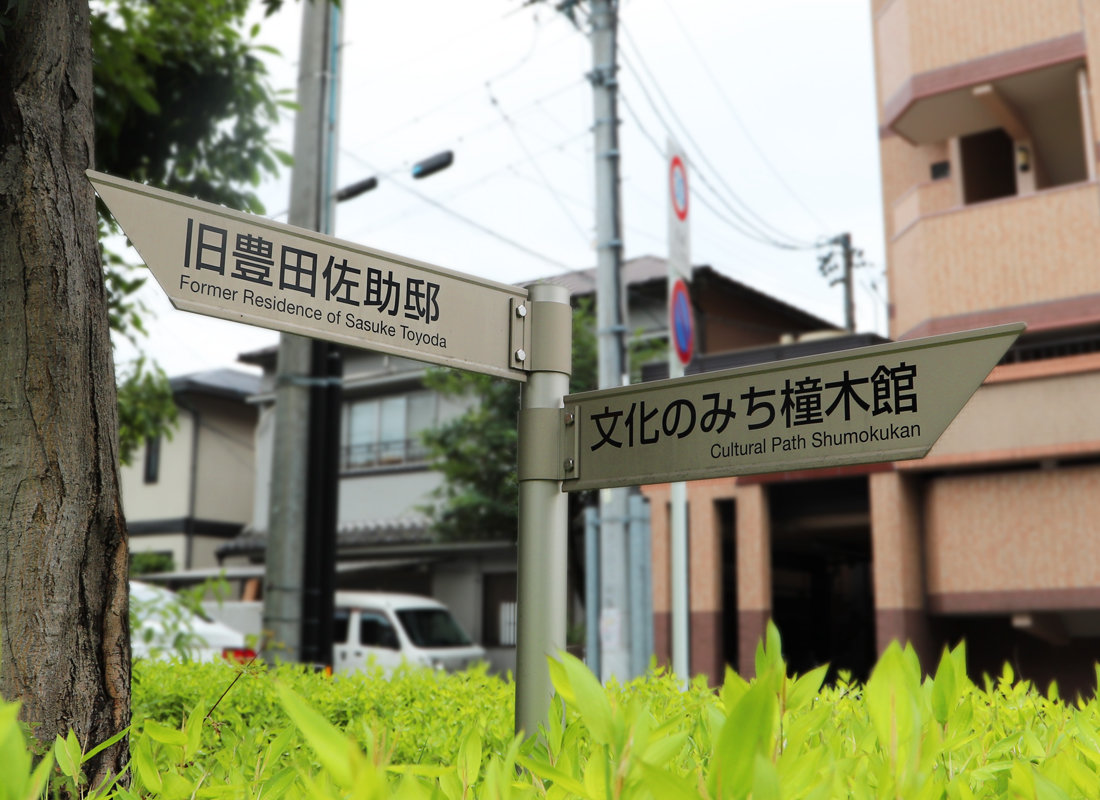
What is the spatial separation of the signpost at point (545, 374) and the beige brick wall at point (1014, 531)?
9.68 metres

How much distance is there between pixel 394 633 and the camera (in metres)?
16.9

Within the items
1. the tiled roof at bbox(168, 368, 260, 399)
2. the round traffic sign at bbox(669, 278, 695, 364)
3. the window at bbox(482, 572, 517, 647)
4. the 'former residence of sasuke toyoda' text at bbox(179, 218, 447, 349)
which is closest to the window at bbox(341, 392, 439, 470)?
the window at bbox(482, 572, 517, 647)

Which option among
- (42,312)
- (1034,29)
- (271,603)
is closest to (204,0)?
(271,603)

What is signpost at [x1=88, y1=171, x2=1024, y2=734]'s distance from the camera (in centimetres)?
218

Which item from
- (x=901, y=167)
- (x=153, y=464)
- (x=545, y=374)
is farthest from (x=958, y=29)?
(x=153, y=464)

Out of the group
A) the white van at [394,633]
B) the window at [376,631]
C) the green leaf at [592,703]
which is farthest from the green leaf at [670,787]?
the window at [376,631]

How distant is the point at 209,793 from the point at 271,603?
17.8 ft

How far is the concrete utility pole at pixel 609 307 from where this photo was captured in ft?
29.4

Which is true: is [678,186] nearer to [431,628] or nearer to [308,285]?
[308,285]

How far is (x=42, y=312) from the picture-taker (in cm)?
259

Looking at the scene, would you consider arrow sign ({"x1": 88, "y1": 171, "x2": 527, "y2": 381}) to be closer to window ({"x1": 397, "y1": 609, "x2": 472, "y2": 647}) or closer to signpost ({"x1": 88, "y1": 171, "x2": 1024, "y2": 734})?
signpost ({"x1": 88, "y1": 171, "x2": 1024, "y2": 734})

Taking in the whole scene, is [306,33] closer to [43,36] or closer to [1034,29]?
[43,36]

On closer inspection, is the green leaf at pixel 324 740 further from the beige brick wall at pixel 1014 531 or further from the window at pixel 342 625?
the window at pixel 342 625

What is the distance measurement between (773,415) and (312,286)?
1.10 m
